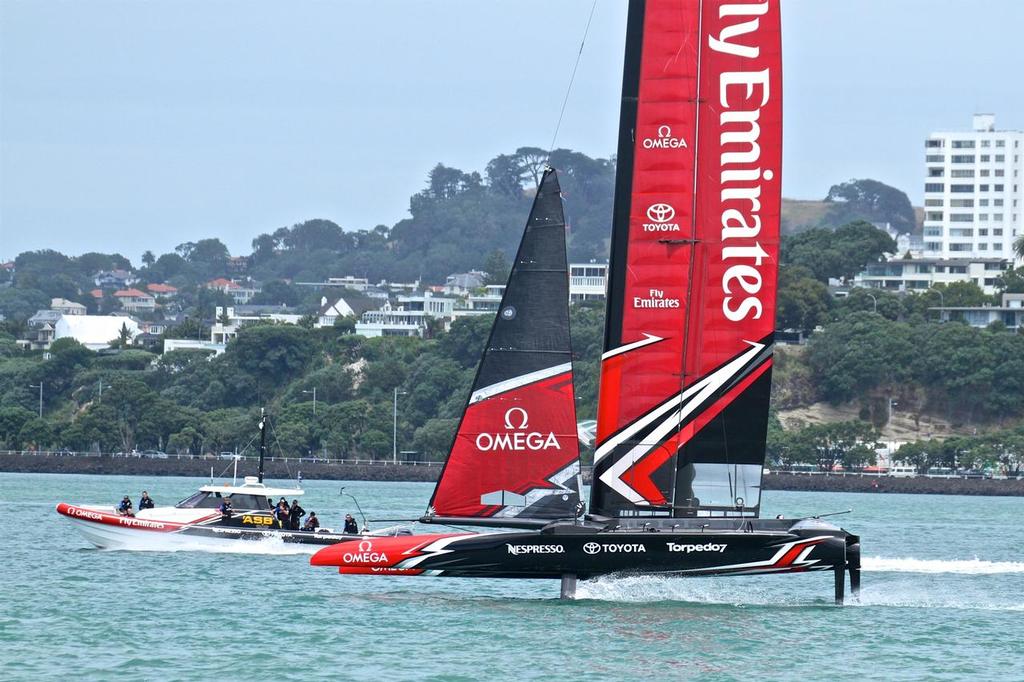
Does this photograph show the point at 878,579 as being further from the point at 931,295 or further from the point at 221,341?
the point at 221,341

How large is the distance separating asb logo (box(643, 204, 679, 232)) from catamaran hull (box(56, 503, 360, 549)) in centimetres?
1377

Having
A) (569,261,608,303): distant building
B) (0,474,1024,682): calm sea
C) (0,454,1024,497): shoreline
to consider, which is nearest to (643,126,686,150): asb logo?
(0,474,1024,682): calm sea

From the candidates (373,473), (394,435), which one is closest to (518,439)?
(373,473)

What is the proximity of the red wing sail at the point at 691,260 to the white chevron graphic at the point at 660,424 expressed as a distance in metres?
0.02

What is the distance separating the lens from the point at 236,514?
40656 mm

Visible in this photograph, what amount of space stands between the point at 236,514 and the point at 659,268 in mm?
14762

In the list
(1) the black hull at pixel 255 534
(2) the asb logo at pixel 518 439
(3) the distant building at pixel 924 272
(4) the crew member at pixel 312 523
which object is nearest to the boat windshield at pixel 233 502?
(1) the black hull at pixel 255 534

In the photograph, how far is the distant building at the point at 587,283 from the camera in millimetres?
180500

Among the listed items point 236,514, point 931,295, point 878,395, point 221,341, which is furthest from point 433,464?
point 236,514

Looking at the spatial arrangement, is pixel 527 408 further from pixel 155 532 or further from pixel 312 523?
pixel 155 532

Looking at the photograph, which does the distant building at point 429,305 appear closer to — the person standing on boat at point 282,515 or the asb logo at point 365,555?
the person standing on boat at point 282,515

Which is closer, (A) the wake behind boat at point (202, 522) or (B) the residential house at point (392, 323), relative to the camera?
(A) the wake behind boat at point (202, 522)

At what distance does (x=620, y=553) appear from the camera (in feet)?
93.1

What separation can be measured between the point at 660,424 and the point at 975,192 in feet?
516
